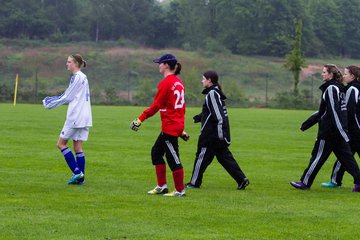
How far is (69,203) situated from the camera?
10.4m

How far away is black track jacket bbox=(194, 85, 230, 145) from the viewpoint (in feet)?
40.2

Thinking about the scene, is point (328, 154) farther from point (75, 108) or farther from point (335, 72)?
point (75, 108)

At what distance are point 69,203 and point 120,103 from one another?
48475 mm

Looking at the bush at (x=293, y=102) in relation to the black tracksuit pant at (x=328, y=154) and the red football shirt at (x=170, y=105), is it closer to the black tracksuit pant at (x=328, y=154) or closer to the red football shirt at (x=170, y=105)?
the black tracksuit pant at (x=328, y=154)

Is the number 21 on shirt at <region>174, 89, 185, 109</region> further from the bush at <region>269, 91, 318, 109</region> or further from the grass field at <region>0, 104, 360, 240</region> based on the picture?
the bush at <region>269, 91, 318, 109</region>

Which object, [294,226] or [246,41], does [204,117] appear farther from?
[246,41]

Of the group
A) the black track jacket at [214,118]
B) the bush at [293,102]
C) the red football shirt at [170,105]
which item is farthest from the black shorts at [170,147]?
the bush at [293,102]

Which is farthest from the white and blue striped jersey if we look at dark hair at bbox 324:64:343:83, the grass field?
dark hair at bbox 324:64:343:83

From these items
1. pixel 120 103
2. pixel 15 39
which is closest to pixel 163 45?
pixel 15 39

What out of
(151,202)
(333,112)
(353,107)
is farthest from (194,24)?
(151,202)

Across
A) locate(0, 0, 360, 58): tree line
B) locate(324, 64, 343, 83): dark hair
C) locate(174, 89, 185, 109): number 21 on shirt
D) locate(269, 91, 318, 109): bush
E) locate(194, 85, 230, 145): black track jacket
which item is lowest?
locate(269, 91, 318, 109): bush

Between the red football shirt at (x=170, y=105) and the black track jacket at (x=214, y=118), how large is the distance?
954 mm

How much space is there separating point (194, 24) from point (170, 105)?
103056 mm

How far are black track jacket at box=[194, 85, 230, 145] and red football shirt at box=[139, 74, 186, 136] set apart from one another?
0.95 m
